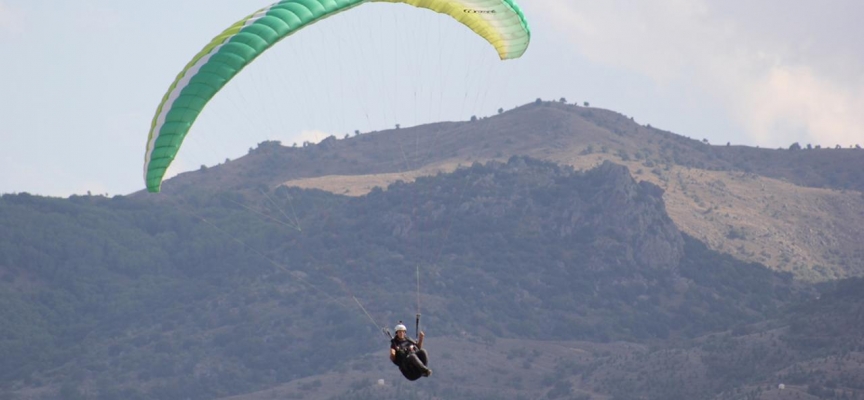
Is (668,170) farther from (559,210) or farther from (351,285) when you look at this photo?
(351,285)

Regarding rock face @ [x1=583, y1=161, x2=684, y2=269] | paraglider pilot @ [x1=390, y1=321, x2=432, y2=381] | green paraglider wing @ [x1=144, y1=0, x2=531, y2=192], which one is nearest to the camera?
paraglider pilot @ [x1=390, y1=321, x2=432, y2=381]

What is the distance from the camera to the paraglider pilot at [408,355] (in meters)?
39.7

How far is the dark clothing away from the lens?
1564 inches

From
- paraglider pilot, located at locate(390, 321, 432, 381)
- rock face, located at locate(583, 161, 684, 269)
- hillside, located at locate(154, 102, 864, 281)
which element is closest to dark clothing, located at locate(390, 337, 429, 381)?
paraglider pilot, located at locate(390, 321, 432, 381)

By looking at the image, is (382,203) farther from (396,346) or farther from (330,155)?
(396,346)

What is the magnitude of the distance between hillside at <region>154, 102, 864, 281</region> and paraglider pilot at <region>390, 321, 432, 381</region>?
113m

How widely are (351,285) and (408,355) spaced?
344ft

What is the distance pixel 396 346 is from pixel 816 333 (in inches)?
3158

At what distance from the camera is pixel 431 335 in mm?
129625

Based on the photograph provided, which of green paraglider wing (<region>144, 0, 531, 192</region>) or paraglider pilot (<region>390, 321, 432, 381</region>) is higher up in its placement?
green paraglider wing (<region>144, 0, 531, 192</region>)

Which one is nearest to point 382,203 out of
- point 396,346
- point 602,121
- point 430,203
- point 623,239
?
point 430,203

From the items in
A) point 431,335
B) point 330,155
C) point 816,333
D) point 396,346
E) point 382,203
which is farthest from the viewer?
point 330,155

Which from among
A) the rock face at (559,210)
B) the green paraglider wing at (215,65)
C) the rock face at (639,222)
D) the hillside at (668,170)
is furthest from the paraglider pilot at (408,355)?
the hillside at (668,170)

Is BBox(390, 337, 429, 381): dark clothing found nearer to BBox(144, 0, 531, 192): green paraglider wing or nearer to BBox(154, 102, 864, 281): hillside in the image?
BBox(144, 0, 531, 192): green paraglider wing
